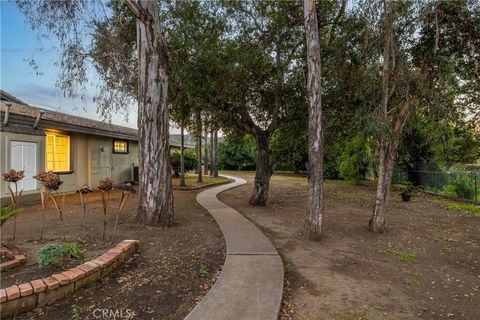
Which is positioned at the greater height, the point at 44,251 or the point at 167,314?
the point at 44,251

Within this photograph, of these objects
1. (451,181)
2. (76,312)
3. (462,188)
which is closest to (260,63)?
(76,312)

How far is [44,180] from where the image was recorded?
4.34 metres

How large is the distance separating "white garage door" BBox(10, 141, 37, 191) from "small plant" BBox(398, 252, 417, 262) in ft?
34.2

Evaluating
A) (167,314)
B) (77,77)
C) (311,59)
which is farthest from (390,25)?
(77,77)

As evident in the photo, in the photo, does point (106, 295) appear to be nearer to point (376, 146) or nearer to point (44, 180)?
point (44, 180)

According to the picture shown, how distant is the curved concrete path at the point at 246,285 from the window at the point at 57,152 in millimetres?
8262

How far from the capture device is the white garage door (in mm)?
8801

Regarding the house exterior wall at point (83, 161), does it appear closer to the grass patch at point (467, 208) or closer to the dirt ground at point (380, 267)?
the dirt ground at point (380, 267)

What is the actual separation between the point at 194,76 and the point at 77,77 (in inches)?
151

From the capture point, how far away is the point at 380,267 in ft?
15.0

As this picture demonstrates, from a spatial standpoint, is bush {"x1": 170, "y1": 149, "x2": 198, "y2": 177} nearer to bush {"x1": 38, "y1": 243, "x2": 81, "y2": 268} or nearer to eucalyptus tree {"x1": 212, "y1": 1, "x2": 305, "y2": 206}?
eucalyptus tree {"x1": 212, "y1": 1, "x2": 305, "y2": 206}

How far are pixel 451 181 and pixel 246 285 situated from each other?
1362cm

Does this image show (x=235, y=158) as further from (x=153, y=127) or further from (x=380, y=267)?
(x=380, y=267)

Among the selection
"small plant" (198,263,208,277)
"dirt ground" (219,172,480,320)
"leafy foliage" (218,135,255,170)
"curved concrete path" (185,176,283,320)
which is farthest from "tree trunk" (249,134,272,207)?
"leafy foliage" (218,135,255,170)
